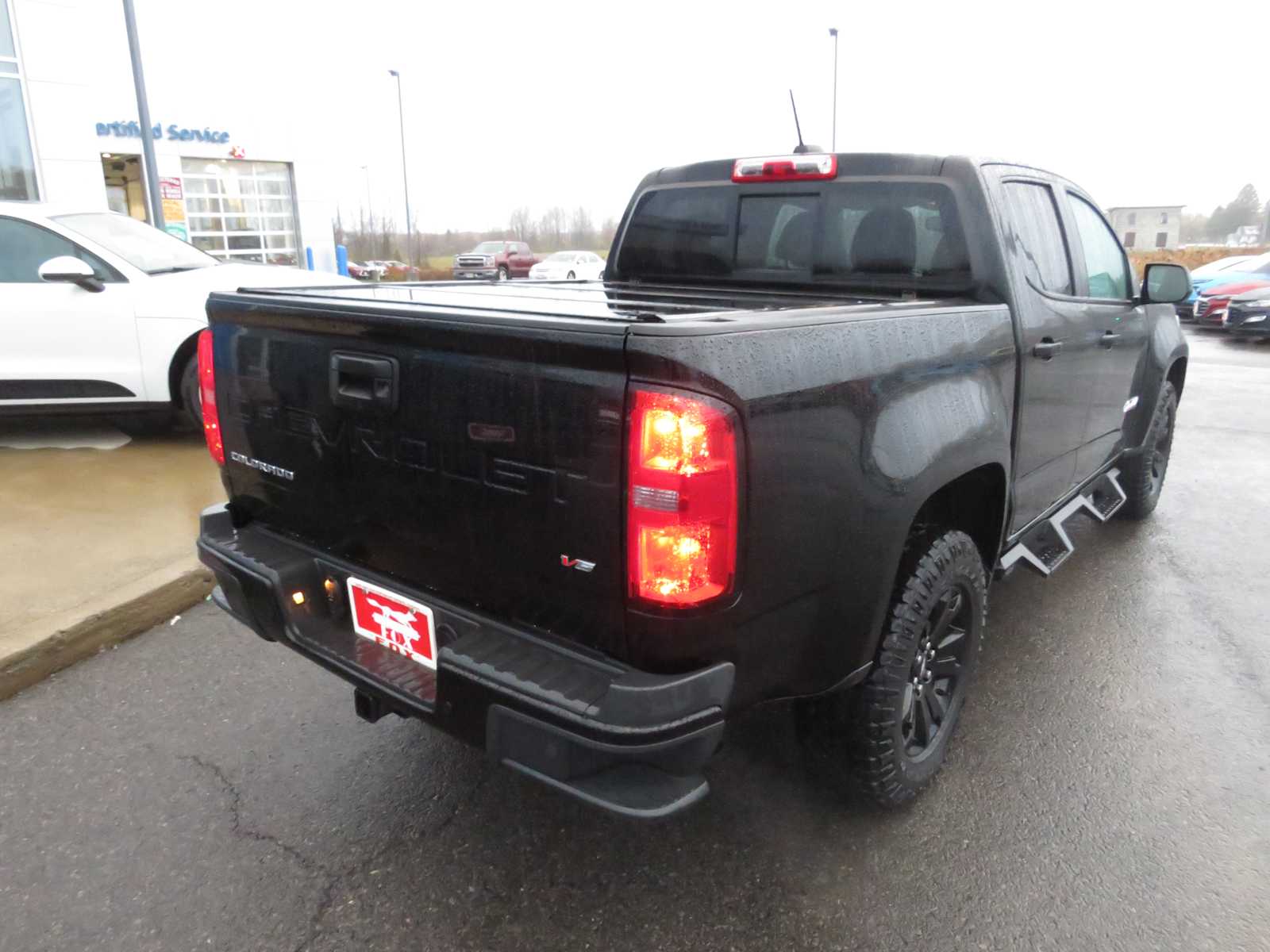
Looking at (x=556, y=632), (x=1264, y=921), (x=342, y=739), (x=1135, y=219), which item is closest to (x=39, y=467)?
(x=342, y=739)

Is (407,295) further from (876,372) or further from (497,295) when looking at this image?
(876,372)

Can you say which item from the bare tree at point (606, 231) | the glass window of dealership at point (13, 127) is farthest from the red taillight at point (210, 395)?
the bare tree at point (606, 231)

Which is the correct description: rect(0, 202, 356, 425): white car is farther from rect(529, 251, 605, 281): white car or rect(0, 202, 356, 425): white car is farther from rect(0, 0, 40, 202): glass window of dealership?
rect(529, 251, 605, 281): white car

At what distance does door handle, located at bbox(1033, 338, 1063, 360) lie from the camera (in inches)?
120

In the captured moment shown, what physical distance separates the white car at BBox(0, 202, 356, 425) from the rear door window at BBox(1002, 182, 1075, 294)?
4161 mm

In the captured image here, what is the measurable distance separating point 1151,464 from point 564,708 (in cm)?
480

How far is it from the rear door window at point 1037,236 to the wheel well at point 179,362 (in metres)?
4.89

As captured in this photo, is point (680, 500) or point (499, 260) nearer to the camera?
point (680, 500)

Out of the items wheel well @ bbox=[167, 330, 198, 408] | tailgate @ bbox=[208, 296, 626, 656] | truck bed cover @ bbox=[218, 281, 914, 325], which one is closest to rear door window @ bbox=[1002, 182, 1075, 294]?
truck bed cover @ bbox=[218, 281, 914, 325]

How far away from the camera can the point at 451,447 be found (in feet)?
6.86

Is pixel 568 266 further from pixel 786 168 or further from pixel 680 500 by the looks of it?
pixel 680 500

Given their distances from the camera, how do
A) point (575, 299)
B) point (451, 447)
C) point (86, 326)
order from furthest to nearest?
point (86, 326), point (575, 299), point (451, 447)

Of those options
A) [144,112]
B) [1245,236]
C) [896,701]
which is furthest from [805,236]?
[1245,236]

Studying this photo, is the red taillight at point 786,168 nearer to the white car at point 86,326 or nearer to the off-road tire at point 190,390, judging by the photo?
the white car at point 86,326
